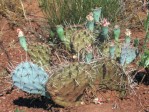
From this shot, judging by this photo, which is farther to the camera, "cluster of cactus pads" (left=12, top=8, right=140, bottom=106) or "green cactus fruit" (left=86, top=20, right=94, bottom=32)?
"green cactus fruit" (left=86, top=20, right=94, bottom=32)

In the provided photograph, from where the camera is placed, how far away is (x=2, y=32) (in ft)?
16.4

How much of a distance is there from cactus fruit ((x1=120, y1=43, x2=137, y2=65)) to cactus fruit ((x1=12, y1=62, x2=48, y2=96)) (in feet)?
2.39

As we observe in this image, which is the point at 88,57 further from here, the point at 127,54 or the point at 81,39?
the point at 127,54

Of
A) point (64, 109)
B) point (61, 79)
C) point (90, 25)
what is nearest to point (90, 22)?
point (90, 25)

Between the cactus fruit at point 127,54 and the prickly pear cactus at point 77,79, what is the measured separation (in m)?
0.16

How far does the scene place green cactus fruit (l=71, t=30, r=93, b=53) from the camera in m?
3.84

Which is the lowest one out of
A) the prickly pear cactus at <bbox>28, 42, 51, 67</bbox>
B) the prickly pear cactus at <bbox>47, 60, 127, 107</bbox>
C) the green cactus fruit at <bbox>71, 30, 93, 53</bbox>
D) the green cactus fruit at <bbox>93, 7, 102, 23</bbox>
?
the prickly pear cactus at <bbox>47, 60, 127, 107</bbox>

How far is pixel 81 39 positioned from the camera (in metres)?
3.85

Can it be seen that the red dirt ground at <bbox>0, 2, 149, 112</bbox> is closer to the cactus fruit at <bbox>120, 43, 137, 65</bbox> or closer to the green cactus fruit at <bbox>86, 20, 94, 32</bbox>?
the cactus fruit at <bbox>120, 43, 137, 65</bbox>

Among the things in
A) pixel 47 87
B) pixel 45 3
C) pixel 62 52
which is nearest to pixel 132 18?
pixel 45 3

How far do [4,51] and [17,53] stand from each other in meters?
0.15

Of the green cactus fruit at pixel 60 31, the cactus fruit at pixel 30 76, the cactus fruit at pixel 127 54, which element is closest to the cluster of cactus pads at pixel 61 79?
the cactus fruit at pixel 30 76

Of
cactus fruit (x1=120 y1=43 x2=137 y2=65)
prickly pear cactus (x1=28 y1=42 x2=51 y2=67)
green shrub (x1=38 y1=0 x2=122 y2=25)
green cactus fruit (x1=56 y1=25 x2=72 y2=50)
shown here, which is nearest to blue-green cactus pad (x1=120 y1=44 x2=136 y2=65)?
cactus fruit (x1=120 y1=43 x2=137 y2=65)

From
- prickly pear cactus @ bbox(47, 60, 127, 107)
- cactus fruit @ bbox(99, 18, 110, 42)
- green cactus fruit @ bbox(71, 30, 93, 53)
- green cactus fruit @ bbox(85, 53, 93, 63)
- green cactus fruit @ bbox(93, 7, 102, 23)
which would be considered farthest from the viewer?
green cactus fruit @ bbox(93, 7, 102, 23)
